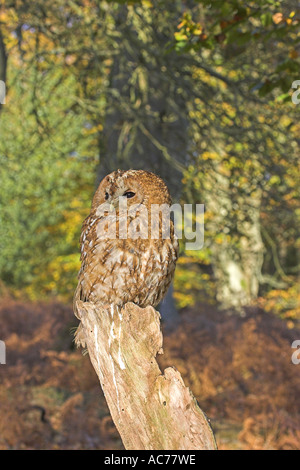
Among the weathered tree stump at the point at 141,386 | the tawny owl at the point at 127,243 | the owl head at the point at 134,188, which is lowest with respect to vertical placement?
the weathered tree stump at the point at 141,386

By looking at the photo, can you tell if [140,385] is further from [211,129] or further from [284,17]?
[211,129]

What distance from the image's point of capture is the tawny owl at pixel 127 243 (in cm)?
241

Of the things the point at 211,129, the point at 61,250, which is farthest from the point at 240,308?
the point at 61,250

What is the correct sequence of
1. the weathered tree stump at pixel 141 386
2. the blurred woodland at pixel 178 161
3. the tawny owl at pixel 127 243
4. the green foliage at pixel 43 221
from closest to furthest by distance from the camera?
the weathered tree stump at pixel 141 386 → the tawny owl at pixel 127 243 → the blurred woodland at pixel 178 161 → the green foliage at pixel 43 221

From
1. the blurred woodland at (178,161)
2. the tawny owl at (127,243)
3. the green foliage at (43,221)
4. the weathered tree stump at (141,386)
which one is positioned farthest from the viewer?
the green foliage at (43,221)

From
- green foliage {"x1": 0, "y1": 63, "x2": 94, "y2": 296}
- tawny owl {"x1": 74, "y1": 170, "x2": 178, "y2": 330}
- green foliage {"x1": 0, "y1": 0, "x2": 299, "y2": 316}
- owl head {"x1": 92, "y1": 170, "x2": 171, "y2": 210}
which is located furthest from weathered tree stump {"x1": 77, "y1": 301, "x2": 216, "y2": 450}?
green foliage {"x1": 0, "y1": 63, "x2": 94, "y2": 296}

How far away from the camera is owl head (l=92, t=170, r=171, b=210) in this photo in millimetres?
2359

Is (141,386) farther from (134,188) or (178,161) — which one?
(178,161)

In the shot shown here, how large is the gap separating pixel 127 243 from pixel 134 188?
36 centimetres

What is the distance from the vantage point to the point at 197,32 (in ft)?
13.7

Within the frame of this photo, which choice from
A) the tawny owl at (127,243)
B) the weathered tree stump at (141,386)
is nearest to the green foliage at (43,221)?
the tawny owl at (127,243)

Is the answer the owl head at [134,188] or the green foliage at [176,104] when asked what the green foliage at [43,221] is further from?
the owl head at [134,188]

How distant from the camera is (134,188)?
2.40 meters

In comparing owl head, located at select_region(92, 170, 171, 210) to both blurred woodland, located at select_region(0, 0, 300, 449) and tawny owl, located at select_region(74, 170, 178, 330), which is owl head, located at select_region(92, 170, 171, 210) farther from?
blurred woodland, located at select_region(0, 0, 300, 449)
